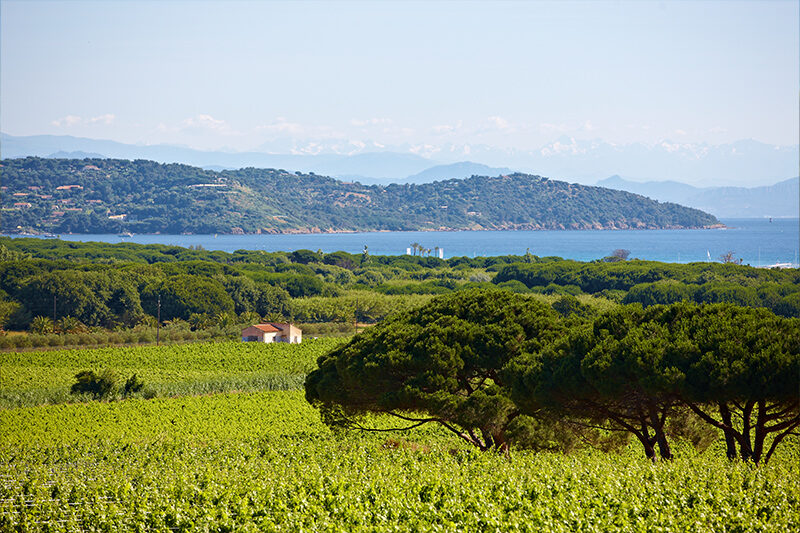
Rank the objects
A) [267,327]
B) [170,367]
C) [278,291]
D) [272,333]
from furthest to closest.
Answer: [278,291] → [267,327] → [272,333] → [170,367]

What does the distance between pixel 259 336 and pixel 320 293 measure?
2230 cm

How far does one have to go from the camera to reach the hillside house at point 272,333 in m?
49.5

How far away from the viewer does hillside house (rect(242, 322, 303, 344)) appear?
4952 cm

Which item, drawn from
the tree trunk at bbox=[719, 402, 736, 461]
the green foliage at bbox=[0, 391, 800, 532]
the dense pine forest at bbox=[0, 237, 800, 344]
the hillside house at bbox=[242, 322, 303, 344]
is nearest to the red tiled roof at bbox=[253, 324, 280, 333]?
the hillside house at bbox=[242, 322, 303, 344]

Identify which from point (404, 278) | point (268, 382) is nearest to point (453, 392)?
point (268, 382)

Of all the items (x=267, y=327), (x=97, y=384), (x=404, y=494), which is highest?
(x=404, y=494)

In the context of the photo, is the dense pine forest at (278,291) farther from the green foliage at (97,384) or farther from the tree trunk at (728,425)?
the tree trunk at (728,425)

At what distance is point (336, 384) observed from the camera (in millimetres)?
19047

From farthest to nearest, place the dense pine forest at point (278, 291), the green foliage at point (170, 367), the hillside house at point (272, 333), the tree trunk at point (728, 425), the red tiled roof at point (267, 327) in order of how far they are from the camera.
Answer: the dense pine forest at point (278, 291) → the red tiled roof at point (267, 327) → the hillside house at point (272, 333) → the green foliage at point (170, 367) → the tree trunk at point (728, 425)

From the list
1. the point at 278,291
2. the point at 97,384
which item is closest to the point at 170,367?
the point at 97,384

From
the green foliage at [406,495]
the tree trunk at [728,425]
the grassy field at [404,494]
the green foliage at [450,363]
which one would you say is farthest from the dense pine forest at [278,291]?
the tree trunk at [728,425]

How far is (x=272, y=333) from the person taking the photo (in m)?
50.0

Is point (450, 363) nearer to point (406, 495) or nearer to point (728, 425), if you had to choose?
point (728, 425)

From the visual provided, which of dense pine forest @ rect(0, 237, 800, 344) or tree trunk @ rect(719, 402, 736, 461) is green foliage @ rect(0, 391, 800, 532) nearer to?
tree trunk @ rect(719, 402, 736, 461)
